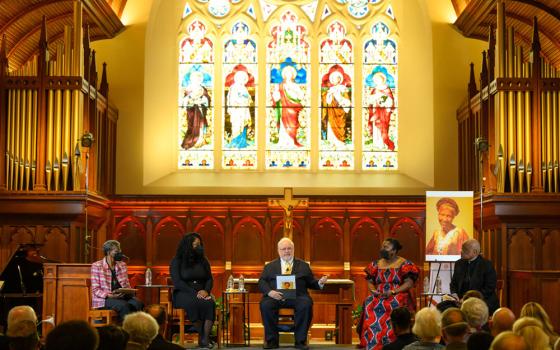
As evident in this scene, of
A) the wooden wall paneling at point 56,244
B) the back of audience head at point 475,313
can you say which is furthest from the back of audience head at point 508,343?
the wooden wall paneling at point 56,244

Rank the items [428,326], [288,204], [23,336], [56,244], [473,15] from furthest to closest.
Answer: [473,15]
[288,204]
[56,244]
[428,326]
[23,336]

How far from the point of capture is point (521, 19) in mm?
17906

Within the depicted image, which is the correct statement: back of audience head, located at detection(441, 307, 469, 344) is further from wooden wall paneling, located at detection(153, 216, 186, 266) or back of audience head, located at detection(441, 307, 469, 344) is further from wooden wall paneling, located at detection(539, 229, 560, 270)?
wooden wall paneling, located at detection(153, 216, 186, 266)

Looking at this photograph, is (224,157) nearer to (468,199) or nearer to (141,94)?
(141,94)

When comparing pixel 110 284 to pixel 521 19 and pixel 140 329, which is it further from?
pixel 521 19

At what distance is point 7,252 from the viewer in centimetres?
1576

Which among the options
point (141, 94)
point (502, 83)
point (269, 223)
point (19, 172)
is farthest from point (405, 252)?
point (19, 172)

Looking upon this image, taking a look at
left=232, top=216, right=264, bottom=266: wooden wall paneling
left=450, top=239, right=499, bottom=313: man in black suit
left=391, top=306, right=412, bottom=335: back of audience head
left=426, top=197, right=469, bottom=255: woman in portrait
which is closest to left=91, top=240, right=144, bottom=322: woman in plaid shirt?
left=450, top=239, right=499, bottom=313: man in black suit

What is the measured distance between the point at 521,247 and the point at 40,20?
9.02m

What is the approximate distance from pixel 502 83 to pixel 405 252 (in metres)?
3.92

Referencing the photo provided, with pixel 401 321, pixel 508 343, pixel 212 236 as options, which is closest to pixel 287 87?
pixel 212 236

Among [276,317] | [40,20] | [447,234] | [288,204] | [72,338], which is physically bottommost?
[276,317]

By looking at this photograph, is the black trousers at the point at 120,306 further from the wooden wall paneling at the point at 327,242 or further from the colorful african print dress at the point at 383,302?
the wooden wall paneling at the point at 327,242

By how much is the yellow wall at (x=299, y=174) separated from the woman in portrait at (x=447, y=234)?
4160 mm
